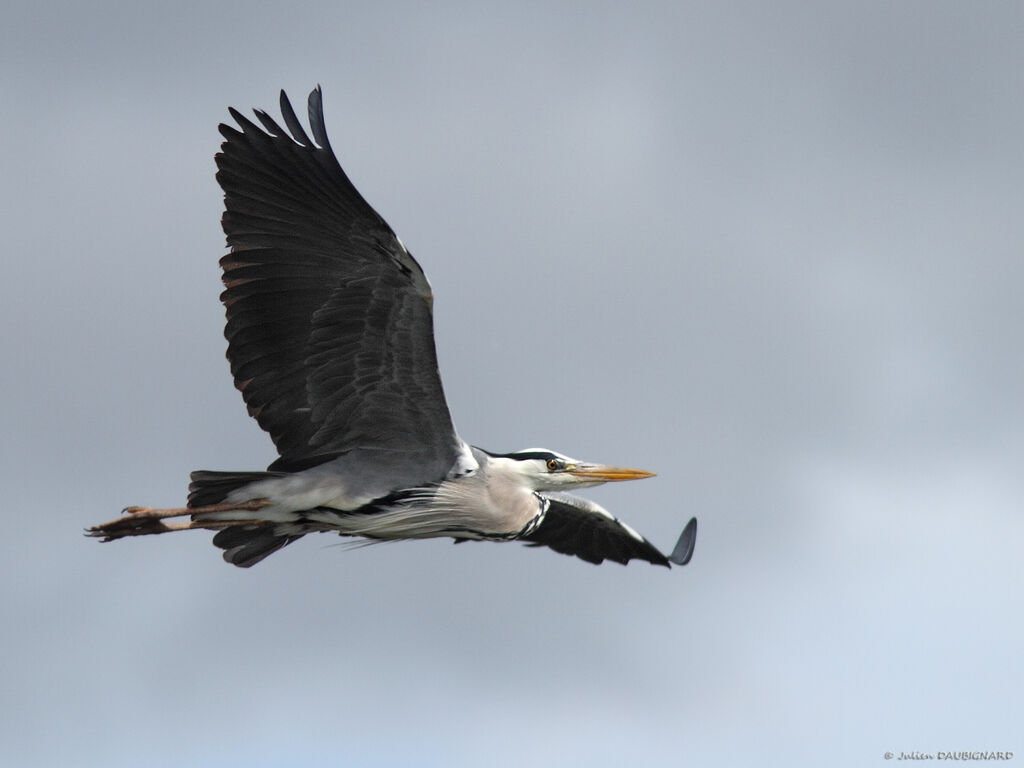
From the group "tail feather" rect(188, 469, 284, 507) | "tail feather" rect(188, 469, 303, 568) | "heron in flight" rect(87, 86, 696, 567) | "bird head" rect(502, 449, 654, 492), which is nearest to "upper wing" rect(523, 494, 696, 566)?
"bird head" rect(502, 449, 654, 492)

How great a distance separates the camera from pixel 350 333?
1070 centimetres

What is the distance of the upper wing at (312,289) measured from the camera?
10453 mm

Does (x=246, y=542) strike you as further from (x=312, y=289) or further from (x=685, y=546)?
(x=685, y=546)

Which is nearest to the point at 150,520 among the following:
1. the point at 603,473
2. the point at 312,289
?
the point at 312,289

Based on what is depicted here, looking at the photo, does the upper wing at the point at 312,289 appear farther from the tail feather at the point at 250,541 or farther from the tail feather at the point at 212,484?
the tail feather at the point at 250,541

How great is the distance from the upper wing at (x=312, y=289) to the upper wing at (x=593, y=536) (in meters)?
2.45

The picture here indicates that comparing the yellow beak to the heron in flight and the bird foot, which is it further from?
the bird foot

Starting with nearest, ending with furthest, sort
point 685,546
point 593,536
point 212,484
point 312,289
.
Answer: point 312,289, point 212,484, point 685,546, point 593,536

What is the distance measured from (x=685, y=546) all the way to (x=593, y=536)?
850 millimetres

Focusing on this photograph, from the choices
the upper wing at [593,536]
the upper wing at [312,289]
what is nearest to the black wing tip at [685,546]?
the upper wing at [593,536]

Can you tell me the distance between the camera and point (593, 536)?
44.5 ft

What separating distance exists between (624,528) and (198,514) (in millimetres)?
3943

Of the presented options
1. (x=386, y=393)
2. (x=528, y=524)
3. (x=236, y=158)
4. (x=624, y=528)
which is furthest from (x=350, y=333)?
(x=624, y=528)

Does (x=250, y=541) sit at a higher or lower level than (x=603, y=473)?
lower
